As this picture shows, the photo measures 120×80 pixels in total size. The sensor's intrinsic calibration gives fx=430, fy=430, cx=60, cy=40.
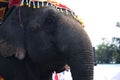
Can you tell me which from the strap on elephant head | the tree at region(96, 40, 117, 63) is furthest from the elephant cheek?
the tree at region(96, 40, 117, 63)

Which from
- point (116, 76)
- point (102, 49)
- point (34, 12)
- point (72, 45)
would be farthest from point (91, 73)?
point (102, 49)

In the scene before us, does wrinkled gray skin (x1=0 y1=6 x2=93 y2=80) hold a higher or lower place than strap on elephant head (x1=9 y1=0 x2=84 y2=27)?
lower

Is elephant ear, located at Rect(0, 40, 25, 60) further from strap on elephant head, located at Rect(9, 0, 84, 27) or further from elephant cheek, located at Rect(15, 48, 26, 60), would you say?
strap on elephant head, located at Rect(9, 0, 84, 27)

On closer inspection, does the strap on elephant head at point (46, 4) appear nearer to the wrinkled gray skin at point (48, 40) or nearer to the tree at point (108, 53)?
the wrinkled gray skin at point (48, 40)

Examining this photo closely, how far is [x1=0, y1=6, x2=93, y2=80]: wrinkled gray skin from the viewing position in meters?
5.02

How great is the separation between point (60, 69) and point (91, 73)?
736 millimetres

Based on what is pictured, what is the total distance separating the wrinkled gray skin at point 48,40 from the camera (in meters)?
5.02

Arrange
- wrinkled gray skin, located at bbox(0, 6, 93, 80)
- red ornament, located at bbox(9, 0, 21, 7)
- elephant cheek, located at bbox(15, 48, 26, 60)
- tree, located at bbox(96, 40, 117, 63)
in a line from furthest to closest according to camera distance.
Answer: tree, located at bbox(96, 40, 117, 63) → red ornament, located at bbox(9, 0, 21, 7) → elephant cheek, located at bbox(15, 48, 26, 60) → wrinkled gray skin, located at bbox(0, 6, 93, 80)

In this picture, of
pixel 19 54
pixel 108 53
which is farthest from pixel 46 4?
pixel 108 53

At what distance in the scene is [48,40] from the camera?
17.5 ft

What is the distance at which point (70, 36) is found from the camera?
16.9 feet

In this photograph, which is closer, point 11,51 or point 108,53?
point 11,51

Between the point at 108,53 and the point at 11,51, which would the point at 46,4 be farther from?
the point at 108,53

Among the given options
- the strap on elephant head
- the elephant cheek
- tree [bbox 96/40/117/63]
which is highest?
the strap on elephant head
